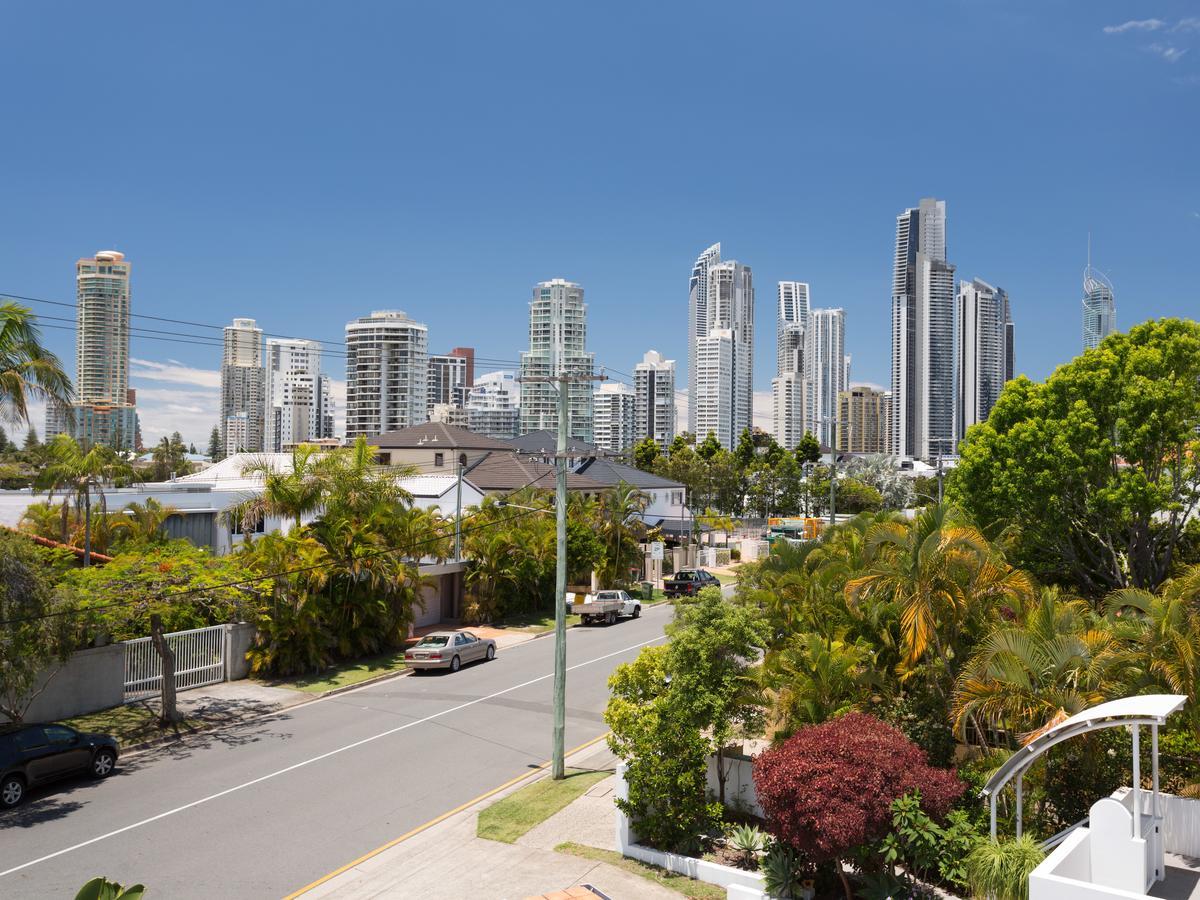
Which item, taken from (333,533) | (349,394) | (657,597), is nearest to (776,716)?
(333,533)

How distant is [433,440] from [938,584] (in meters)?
52.1

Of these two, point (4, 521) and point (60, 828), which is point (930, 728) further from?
point (4, 521)

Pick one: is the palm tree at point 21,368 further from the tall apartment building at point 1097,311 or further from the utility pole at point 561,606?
the tall apartment building at point 1097,311

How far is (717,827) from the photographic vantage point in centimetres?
1603

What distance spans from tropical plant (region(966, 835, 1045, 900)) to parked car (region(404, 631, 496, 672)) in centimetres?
2098

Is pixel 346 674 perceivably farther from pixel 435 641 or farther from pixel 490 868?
pixel 490 868

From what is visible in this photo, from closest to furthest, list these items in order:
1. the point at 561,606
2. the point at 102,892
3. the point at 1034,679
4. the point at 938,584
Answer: the point at 102,892, the point at 1034,679, the point at 938,584, the point at 561,606

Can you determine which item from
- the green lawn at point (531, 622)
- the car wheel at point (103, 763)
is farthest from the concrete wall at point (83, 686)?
the green lawn at point (531, 622)

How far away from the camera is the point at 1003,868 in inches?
500

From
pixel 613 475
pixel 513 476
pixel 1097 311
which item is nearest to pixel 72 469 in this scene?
pixel 513 476

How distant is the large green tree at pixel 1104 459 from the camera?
981 inches

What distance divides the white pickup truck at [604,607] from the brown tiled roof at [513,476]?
10.7m

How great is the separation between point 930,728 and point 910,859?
4099 millimetres

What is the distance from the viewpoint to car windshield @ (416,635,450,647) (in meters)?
31.5
